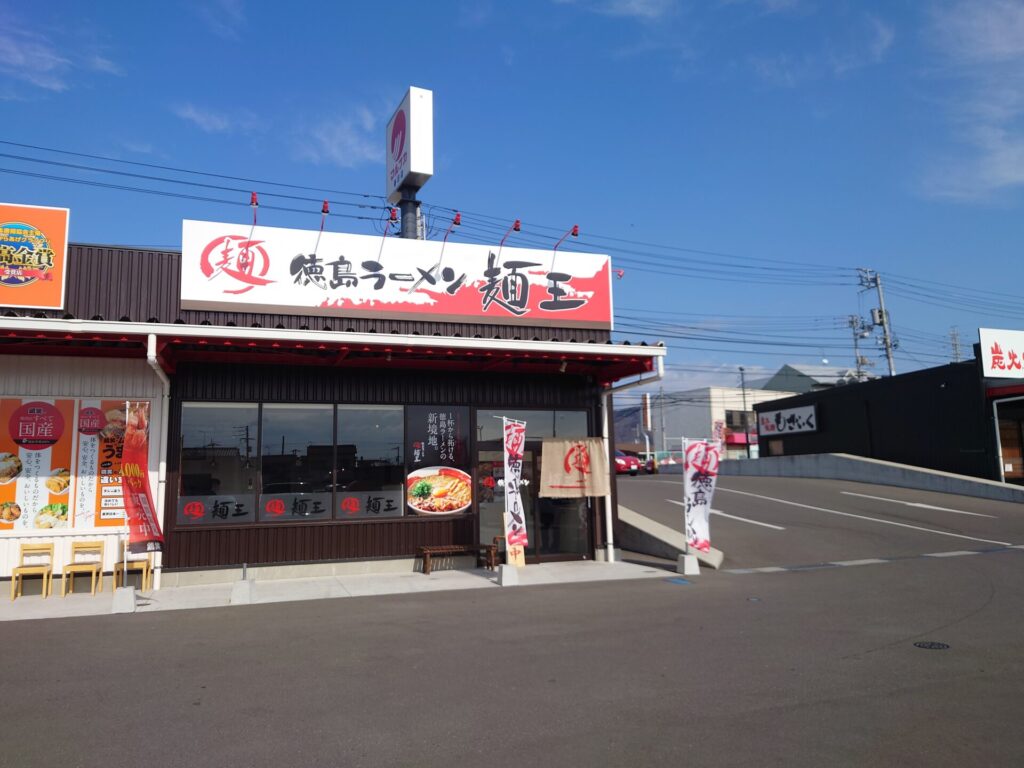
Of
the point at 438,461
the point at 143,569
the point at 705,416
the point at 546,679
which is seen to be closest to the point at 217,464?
the point at 143,569

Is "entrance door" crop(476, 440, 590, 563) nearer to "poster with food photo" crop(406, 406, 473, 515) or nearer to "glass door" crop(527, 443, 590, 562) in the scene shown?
"glass door" crop(527, 443, 590, 562)

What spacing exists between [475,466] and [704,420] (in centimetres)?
5277

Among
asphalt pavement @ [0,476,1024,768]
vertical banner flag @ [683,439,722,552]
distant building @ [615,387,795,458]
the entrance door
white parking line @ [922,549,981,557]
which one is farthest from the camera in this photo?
distant building @ [615,387,795,458]

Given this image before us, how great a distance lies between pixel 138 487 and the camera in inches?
400

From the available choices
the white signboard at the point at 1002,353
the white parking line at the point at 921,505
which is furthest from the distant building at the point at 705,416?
the white parking line at the point at 921,505

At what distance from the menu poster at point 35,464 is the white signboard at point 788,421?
2862 centimetres

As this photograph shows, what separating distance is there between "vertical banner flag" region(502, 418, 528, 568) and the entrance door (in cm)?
101

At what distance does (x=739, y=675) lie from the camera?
20.3ft

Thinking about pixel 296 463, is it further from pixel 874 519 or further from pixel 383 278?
pixel 874 519

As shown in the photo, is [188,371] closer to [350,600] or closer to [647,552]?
[350,600]

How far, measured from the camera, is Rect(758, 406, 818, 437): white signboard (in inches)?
1277

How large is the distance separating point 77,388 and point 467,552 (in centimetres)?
636

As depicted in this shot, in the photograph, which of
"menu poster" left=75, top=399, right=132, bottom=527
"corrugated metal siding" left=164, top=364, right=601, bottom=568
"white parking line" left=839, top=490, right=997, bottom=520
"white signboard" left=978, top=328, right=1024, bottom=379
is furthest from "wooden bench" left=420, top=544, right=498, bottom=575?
"white signboard" left=978, top=328, right=1024, bottom=379

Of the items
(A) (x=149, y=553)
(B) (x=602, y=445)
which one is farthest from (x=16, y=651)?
(B) (x=602, y=445)
